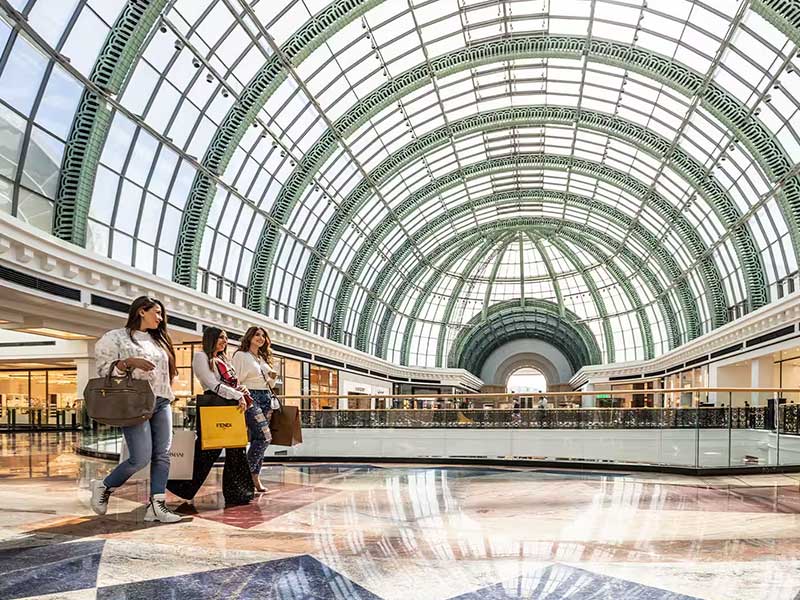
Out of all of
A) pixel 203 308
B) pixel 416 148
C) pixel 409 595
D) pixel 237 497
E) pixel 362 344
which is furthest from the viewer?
pixel 362 344

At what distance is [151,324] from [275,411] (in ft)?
9.92

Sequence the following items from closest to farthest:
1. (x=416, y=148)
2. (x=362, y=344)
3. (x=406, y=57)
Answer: (x=406, y=57), (x=416, y=148), (x=362, y=344)

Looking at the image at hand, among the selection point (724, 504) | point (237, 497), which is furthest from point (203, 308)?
point (724, 504)

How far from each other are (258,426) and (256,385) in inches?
18.9

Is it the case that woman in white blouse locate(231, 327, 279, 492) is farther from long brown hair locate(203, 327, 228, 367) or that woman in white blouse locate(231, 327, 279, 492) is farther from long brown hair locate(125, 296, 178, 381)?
long brown hair locate(125, 296, 178, 381)

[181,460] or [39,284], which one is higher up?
[39,284]

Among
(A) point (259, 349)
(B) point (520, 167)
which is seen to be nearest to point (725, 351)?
(B) point (520, 167)

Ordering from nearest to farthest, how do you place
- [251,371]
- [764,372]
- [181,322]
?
[251,371] → [181,322] → [764,372]

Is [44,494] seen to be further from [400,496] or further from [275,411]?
[400,496]

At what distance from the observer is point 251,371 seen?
26.4 ft

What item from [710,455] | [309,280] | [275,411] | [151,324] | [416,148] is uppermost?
[416,148]

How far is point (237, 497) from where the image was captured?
724cm

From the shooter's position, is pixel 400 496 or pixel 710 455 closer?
pixel 400 496

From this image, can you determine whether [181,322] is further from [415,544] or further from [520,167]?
[520,167]
